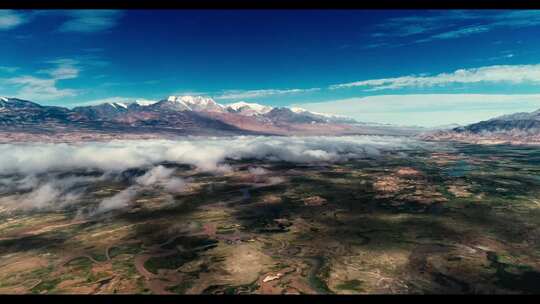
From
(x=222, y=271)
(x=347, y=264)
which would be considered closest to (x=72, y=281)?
(x=222, y=271)

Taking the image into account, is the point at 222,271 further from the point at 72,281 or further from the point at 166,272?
the point at 72,281

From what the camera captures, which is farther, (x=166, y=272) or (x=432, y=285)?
(x=166, y=272)
